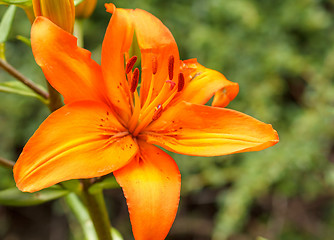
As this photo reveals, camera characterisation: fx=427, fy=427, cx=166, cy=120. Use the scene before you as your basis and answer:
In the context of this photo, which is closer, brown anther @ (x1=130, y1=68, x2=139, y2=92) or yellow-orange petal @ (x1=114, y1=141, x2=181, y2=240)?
yellow-orange petal @ (x1=114, y1=141, x2=181, y2=240)

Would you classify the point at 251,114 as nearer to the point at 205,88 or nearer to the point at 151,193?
the point at 205,88

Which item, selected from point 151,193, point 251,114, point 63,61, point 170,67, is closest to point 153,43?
point 170,67

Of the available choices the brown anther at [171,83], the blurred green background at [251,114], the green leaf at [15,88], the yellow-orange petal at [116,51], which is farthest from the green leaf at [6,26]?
the blurred green background at [251,114]

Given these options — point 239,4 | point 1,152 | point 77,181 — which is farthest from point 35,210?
point 77,181

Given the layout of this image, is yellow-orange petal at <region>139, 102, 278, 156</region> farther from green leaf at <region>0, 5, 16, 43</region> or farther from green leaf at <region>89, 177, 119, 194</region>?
green leaf at <region>0, 5, 16, 43</region>

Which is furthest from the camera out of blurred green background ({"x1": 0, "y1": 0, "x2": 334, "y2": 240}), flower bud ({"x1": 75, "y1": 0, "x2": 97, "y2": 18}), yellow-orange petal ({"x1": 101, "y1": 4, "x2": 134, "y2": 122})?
blurred green background ({"x1": 0, "y1": 0, "x2": 334, "y2": 240})

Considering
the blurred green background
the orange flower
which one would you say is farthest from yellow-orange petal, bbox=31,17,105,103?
the blurred green background
